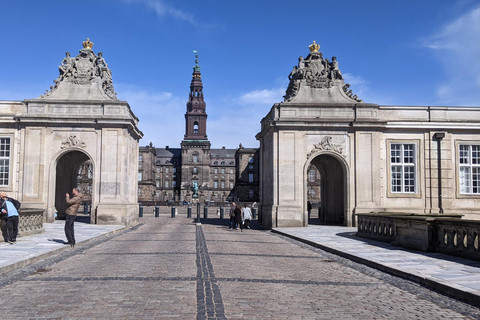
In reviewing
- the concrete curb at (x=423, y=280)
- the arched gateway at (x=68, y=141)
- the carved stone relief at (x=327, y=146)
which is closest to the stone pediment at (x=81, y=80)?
the arched gateway at (x=68, y=141)

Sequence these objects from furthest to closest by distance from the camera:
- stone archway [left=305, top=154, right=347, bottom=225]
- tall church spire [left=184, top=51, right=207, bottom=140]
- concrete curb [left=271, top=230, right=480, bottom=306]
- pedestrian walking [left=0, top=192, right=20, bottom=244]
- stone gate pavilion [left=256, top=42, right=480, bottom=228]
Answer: tall church spire [left=184, top=51, right=207, bottom=140]
stone archway [left=305, top=154, right=347, bottom=225]
stone gate pavilion [left=256, top=42, right=480, bottom=228]
pedestrian walking [left=0, top=192, right=20, bottom=244]
concrete curb [left=271, top=230, right=480, bottom=306]

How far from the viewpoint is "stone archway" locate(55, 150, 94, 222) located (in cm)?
3008

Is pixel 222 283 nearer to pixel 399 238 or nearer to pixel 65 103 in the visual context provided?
pixel 399 238

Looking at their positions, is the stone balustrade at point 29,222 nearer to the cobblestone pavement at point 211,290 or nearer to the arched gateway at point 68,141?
the cobblestone pavement at point 211,290

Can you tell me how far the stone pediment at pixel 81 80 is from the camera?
27547mm

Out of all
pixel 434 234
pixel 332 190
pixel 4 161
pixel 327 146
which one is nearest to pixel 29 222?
pixel 4 161

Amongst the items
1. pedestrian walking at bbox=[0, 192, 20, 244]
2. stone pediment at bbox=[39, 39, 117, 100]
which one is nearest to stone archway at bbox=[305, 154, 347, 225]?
stone pediment at bbox=[39, 39, 117, 100]

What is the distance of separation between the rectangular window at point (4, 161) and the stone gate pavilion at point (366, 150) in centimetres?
1470

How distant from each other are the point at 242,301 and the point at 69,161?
2668cm

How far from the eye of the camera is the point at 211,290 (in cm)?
797

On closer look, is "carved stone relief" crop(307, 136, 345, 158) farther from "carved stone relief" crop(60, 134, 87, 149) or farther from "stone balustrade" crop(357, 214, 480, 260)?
"carved stone relief" crop(60, 134, 87, 149)

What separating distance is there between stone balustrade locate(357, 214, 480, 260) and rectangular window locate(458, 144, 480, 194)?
12421mm

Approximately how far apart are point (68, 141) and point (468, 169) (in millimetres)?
22664

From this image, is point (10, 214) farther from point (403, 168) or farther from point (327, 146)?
point (403, 168)
